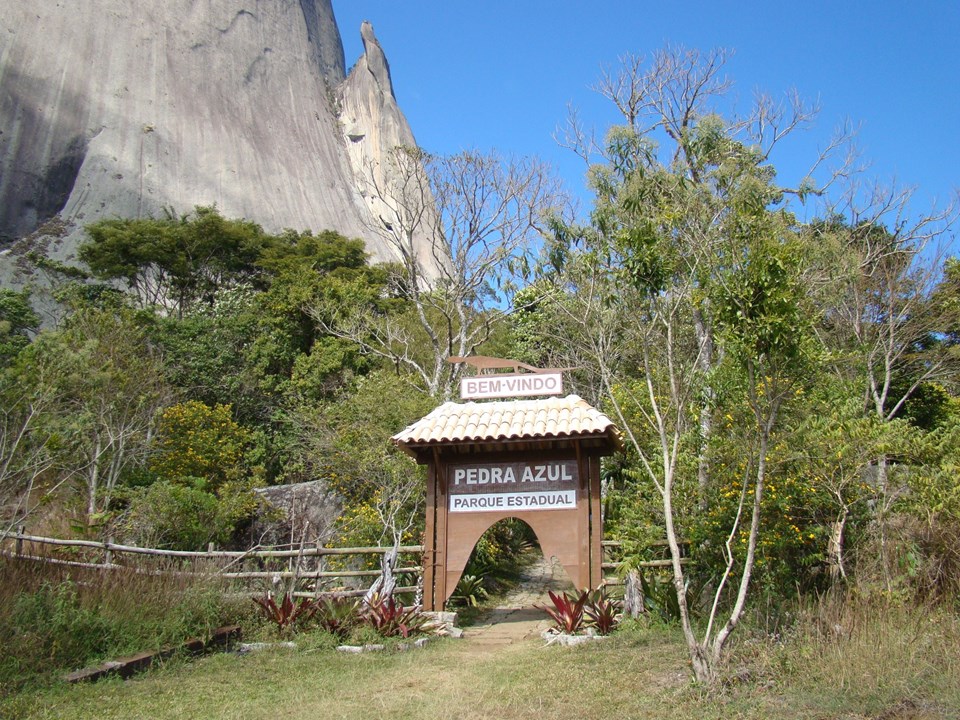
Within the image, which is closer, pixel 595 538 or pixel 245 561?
pixel 595 538

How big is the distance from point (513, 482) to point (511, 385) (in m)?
1.26

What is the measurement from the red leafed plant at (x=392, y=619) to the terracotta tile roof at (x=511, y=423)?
6.07 feet

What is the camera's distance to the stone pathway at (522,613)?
9234mm

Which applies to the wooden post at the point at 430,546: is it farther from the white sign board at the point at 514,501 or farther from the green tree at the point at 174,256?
the green tree at the point at 174,256

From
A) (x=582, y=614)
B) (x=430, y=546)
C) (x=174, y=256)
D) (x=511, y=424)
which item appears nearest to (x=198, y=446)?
(x=430, y=546)

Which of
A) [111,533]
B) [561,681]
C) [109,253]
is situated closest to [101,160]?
[109,253]

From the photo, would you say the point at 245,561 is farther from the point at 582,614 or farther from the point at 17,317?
the point at 17,317

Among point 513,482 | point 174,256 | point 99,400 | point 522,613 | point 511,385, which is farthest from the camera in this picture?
point 174,256

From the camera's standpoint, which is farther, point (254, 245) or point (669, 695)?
point (254, 245)

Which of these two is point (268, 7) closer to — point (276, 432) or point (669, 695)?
point (276, 432)

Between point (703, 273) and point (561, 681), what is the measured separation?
3.50 meters

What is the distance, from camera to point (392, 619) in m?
8.62

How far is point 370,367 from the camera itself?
21641mm

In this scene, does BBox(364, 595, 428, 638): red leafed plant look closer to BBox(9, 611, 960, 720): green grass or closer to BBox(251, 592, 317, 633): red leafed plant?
BBox(251, 592, 317, 633): red leafed plant
